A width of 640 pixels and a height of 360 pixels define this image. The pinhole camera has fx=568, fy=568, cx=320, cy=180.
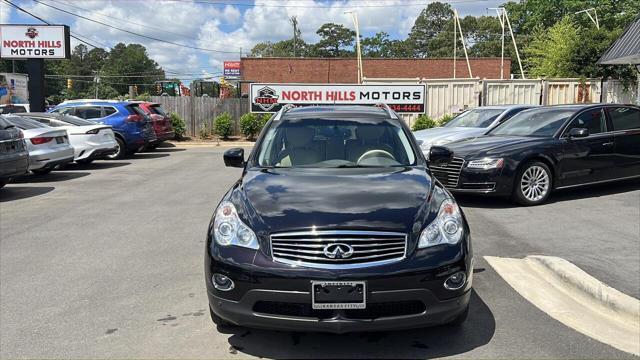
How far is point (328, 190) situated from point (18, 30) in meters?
23.5

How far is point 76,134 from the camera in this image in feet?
48.0

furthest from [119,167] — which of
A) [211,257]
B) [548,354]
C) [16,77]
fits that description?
[16,77]

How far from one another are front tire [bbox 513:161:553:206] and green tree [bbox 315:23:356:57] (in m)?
102

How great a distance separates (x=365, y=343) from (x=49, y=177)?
38.3 feet

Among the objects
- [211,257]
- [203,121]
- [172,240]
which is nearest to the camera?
[211,257]

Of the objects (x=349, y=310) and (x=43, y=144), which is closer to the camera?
(x=349, y=310)

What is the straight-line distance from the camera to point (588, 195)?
9742 millimetres

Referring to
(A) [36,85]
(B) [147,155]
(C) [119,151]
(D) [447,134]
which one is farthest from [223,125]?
(D) [447,134]

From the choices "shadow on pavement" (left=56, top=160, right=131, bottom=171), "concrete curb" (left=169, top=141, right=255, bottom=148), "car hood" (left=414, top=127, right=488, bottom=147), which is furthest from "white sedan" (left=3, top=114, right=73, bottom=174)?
"concrete curb" (left=169, top=141, right=255, bottom=148)

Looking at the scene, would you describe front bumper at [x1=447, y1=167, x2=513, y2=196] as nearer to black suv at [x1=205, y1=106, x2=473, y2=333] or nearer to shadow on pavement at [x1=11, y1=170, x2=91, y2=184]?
black suv at [x1=205, y1=106, x2=473, y2=333]

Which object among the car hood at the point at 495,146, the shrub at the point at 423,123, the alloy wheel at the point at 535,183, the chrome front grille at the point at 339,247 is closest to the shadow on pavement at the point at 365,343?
the chrome front grille at the point at 339,247

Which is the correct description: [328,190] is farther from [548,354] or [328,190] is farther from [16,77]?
[16,77]

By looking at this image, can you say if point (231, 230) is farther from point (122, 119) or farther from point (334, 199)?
point (122, 119)

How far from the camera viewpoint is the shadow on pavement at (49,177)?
12.9 meters
